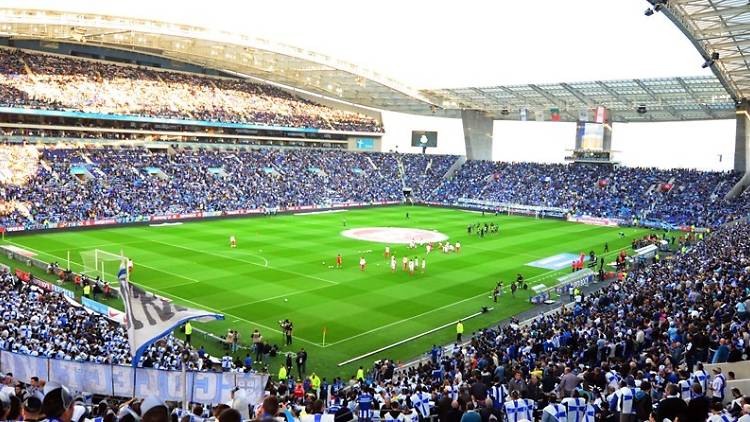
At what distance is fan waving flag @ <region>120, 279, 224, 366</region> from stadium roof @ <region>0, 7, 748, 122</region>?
155ft

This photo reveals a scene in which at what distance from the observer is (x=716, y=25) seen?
1344 inches

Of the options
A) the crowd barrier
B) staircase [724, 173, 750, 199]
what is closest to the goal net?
the crowd barrier

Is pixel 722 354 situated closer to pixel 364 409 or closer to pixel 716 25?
pixel 364 409

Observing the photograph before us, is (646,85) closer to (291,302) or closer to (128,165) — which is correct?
(291,302)

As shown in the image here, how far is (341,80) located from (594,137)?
105 feet

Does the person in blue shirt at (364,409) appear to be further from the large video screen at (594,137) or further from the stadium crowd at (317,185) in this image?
the large video screen at (594,137)

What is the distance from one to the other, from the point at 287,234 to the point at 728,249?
3238 centimetres

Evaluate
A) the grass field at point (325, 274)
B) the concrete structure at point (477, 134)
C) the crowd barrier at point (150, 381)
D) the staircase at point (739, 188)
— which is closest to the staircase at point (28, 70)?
the grass field at point (325, 274)

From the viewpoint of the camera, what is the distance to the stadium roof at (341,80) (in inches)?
2224

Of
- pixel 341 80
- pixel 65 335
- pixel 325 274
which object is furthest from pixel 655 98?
pixel 65 335

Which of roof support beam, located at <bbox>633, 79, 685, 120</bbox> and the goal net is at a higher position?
roof support beam, located at <bbox>633, 79, 685, 120</bbox>

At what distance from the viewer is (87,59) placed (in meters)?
72.4

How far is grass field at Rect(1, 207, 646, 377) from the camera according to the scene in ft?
89.4

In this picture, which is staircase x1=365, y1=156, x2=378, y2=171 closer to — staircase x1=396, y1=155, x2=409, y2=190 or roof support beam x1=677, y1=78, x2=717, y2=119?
staircase x1=396, y1=155, x2=409, y2=190
